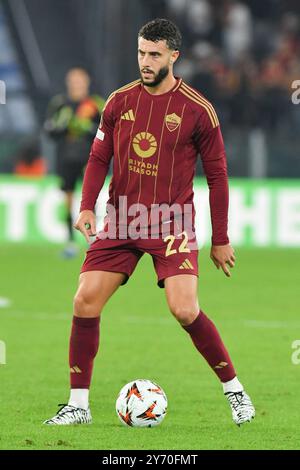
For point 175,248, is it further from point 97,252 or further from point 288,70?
point 288,70

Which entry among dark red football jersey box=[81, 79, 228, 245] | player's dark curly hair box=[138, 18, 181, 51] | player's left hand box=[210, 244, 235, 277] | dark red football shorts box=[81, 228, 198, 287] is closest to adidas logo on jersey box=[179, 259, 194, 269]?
dark red football shorts box=[81, 228, 198, 287]

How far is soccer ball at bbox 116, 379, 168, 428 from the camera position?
6.45 m

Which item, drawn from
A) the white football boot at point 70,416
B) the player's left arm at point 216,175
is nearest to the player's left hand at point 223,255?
the player's left arm at point 216,175

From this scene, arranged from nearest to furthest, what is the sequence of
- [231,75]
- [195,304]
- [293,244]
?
[195,304], [293,244], [231,75]

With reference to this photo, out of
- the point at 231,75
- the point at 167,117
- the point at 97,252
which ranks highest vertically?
the point at 231,75

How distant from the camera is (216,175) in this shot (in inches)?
259

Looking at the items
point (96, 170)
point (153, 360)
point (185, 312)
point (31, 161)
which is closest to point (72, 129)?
point (31, 161)

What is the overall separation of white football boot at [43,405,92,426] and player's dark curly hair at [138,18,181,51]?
1.93 meters

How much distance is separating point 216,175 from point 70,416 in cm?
146

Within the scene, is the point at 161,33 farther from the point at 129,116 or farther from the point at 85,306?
the point at 85,306

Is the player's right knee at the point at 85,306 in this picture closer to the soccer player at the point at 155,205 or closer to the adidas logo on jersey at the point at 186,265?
the soccer player at the point at 155,205

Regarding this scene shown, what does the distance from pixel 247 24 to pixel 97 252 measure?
16256mm

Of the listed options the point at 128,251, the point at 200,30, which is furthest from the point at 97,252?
the point at 200,30

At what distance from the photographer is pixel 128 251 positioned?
21.7 feet
